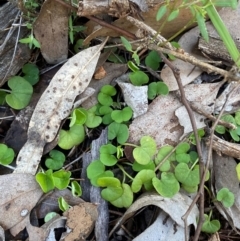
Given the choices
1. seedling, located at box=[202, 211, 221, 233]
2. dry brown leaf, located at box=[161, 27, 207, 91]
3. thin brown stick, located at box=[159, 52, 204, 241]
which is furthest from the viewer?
dry brown leaf, located at box=[161, 27, 207, 91]

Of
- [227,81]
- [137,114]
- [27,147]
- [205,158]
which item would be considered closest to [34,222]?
[27,147]

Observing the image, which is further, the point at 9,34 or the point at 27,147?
the point at 9,34

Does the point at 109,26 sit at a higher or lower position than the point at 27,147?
higher

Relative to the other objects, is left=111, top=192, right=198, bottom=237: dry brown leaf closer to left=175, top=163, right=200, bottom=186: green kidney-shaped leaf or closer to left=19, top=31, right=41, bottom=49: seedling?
left=175, top=163, right=200, bottom=186: green kidney-shaped leaf

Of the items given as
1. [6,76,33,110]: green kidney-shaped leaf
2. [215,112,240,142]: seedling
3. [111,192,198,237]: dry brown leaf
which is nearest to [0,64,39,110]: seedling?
[6,76,33,110]: green kidney-shaped leaf

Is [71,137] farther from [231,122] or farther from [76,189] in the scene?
[231,122]

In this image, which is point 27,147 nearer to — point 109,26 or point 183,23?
point 109,26

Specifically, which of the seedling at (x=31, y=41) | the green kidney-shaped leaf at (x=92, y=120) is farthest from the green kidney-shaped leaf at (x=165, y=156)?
the seedling at (x=31, y=41)
